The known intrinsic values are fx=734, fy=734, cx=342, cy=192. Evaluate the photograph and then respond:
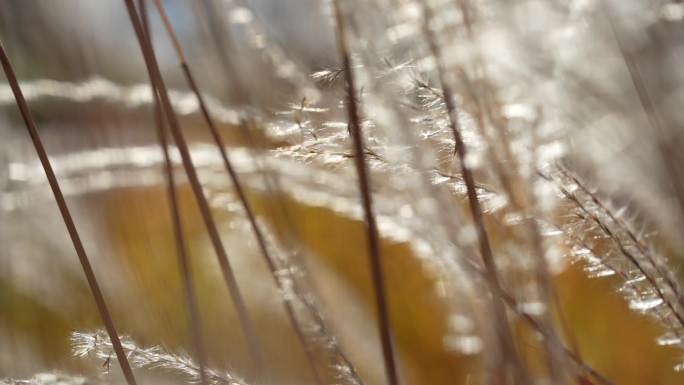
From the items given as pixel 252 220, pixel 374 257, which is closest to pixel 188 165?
pixel 252 220

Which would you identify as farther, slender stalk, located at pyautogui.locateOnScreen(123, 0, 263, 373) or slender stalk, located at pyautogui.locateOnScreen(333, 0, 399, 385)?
slender stalk, located at pyautogui.locateOnScreen(123, 0, 263, 373)

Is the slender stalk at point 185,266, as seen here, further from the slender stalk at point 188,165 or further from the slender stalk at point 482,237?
the slender stalk at point 482,237

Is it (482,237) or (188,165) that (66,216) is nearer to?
(188,165)

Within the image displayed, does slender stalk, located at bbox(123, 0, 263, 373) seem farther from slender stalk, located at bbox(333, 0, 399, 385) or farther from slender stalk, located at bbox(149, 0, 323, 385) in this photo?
slender stalk, located at bbox(333, 0, 399, 385)

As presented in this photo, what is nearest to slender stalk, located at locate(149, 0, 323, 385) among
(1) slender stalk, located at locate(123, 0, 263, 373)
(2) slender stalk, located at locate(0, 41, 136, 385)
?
(1) slender stalk, located at locate(123, 0, 263, 373)

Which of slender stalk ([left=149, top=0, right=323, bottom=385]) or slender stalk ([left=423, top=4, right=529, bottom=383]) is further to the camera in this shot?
slender stalk ([left=149, top=0, right=323, bottom=385])

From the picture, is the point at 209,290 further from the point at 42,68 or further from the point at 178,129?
the point at 178,129

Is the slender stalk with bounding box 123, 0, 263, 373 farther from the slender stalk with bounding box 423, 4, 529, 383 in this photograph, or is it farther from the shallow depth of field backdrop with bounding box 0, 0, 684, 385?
the slender stalk with bounding box 423, 4, 529, 383

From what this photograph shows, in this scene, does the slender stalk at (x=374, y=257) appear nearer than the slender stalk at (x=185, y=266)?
Yes

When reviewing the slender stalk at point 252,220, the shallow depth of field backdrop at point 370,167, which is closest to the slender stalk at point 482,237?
the shallow depth of field backdrop at point 370,167
